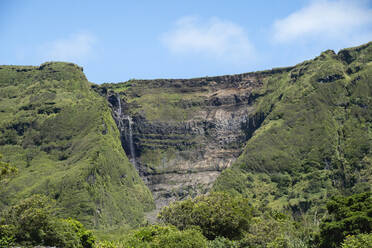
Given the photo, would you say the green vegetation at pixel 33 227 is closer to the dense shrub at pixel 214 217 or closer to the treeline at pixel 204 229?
the treeline at pixel 204 229

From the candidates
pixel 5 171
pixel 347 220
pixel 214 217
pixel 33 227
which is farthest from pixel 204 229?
pixel 5 171

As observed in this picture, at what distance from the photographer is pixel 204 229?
326 feet

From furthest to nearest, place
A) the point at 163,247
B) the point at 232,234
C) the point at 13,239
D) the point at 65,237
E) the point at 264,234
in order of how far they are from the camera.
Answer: the point at 232,234 < the point at 264,234 < the point at 65,237 < the point at 163,247 < the point at 13,239

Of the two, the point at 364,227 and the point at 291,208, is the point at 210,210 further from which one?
the point at 291,208

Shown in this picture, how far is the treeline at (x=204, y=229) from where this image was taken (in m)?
71.1

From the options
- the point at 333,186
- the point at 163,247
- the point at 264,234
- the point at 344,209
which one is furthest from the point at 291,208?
the point at 163,247

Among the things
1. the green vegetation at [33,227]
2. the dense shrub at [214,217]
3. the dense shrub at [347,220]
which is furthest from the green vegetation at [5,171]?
the dense shrub at [347,220]

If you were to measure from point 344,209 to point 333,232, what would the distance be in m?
8.03

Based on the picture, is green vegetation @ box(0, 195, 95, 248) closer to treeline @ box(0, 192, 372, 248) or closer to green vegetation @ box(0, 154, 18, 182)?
treeline @ box(0, 192, 372, 248)

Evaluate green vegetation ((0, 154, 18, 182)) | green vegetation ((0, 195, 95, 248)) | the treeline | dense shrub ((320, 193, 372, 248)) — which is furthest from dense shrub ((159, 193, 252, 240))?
green vegetation ((0, 154, 18, 182))

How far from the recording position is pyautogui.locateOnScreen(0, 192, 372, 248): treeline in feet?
233

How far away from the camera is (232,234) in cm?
10012

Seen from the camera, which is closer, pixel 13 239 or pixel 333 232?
pixel 13 239

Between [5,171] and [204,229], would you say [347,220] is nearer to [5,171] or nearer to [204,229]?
[204,229]
